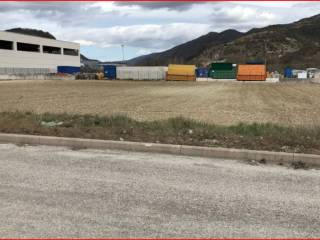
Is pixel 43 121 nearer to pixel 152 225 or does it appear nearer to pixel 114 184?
pixel 114 184

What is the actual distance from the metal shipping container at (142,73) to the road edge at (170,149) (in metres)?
72.9

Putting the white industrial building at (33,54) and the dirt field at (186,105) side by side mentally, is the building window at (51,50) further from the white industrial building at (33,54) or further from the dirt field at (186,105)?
the dirt field at (186,105)

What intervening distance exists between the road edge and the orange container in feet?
230

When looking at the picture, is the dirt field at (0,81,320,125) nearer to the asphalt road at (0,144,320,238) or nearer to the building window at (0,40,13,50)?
the asphalt road at (0,144,320,238)

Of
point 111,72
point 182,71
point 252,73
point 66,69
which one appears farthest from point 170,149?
point 66,69

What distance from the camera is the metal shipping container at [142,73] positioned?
82.8 metres

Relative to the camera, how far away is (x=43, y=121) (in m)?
12.2

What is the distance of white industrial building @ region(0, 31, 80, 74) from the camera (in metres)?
86.3

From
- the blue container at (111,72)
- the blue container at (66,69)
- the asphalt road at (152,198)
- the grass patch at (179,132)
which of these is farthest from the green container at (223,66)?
the asphalt road at (152,198)

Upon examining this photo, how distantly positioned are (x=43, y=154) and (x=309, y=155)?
5.45 m

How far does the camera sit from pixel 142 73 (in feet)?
276

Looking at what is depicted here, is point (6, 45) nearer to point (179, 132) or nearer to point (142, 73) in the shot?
point (142, 73)

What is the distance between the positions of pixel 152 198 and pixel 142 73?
→ 79.3m

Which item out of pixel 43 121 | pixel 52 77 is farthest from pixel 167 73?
pixel 43 121
